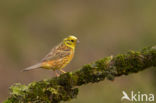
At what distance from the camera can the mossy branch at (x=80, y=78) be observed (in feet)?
24.6

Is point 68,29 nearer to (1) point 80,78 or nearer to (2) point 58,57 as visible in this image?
(2) point 58,57

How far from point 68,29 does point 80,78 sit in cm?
1158

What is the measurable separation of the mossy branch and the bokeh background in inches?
347

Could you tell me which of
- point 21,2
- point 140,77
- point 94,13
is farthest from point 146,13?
point 140,77

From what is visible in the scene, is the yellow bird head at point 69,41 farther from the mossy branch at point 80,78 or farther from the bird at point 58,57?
the mossy branch at point 80,78

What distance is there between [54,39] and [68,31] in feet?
1.80

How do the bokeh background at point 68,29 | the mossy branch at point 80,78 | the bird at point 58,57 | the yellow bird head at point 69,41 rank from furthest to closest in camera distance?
the bokeh background at point 68,29
the yellow bird head at point 69,41
the bird at point 58,57
the mossy branch at point 80,78

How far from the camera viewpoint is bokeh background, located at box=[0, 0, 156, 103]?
57.0ft

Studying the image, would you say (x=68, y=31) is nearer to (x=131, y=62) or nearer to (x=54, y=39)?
(x=54, y=39)

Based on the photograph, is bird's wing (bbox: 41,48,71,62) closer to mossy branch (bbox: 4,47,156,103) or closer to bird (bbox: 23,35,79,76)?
bird (bbox: 23,35,79,76)

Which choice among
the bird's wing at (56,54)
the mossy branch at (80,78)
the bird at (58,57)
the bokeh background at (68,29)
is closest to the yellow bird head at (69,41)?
the bird at (58,57)

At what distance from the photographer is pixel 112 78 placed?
24.4 ft

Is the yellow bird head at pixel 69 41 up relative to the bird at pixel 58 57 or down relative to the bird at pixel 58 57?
up

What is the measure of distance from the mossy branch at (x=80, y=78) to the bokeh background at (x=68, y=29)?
28.9 ft
